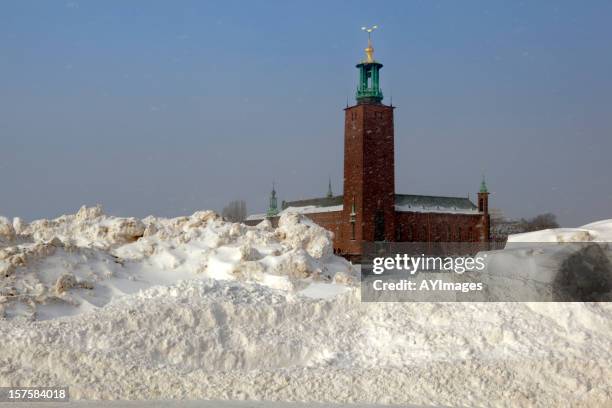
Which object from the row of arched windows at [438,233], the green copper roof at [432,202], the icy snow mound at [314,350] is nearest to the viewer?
the icy snow mound at [314,350]

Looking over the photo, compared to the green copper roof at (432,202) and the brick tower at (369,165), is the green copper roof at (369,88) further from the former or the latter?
the green copper roof at (432,202)

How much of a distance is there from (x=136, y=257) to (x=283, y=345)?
6385mm

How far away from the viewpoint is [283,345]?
977 cm

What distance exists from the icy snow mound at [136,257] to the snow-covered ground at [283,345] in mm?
59

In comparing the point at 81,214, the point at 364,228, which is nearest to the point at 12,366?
the point at 81,214

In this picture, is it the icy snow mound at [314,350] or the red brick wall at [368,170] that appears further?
the red brick wall at [368,170]

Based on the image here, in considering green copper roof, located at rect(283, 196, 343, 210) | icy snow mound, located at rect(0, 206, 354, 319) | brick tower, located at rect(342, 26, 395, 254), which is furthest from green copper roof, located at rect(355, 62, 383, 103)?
icy snow mound, located at rect(0, 206, 354, 319)

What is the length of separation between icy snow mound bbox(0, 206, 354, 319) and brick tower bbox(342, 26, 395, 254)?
48.1 m

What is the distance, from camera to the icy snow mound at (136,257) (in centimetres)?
1186

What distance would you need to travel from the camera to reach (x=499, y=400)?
8242 millimetres

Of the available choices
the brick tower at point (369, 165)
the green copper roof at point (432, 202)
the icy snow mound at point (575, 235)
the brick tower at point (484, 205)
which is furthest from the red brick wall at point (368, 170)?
the icy snow mound at point (575, 235)

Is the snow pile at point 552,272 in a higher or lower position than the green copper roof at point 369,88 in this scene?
lower

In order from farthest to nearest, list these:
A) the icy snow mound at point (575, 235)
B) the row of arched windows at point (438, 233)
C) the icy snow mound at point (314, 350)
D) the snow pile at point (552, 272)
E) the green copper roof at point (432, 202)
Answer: the green copper roof at point (432, 202) → the row of arched windows at point (438, 233) → the icy snow mound at point (575, 235) → the snow pile at point (552, 272) → the icy snow mound at point (314, 350)

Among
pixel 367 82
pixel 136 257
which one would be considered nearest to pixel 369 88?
pixel 367 82
